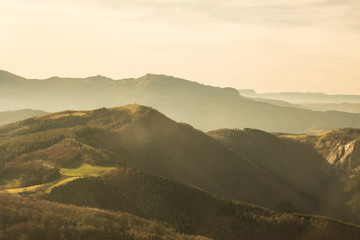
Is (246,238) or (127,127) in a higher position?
(127,127)

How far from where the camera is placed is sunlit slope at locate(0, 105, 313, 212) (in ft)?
328

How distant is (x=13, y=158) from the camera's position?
11294cm

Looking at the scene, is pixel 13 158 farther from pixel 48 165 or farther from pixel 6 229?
pixel 6 229

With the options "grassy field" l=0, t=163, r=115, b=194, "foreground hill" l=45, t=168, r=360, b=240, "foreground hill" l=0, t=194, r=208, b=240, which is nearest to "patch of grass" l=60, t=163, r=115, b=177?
"grassy field" l=0, t=163, r=115, b=194

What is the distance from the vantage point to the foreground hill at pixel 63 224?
4369 cm

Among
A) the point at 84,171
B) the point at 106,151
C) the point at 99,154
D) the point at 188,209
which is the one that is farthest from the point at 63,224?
the point at 106,151

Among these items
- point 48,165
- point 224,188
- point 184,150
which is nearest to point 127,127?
point 184,150

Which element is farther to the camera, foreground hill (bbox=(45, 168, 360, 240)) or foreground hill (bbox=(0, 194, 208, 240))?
foreground hill (bbox=(45, 168, 360, 240))

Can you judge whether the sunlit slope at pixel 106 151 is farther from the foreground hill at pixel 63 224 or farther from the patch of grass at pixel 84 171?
the foreground hill at pixel 63 224

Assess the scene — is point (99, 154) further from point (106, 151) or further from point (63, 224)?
point (63, 224)

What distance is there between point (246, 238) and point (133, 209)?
1060 inches

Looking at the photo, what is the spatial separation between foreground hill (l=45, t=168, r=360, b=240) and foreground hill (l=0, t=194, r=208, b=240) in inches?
510

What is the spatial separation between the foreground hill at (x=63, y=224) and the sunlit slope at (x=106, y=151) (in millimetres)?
32428

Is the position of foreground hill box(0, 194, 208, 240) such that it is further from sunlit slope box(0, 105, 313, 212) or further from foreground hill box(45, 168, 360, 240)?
sunlit slope box(0, 105, 313, 212)
